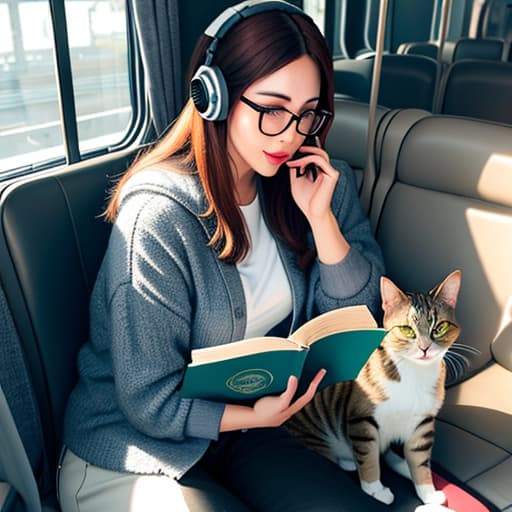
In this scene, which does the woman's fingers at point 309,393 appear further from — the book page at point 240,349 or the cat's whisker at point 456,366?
the cat's whisker at point 456,366

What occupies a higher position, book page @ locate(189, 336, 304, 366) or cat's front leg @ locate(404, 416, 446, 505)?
book page @ locate(189, 336, 304, 366)

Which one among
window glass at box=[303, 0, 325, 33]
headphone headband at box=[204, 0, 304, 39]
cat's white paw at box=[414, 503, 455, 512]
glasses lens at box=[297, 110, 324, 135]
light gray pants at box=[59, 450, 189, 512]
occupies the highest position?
headphone headband at box=[204, 0, 304, 39]

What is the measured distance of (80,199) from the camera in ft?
4.57

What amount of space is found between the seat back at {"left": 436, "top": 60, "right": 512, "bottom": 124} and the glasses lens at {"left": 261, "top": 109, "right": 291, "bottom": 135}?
208cm

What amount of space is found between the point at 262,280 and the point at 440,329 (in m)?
0.39

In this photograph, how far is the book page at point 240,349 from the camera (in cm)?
95

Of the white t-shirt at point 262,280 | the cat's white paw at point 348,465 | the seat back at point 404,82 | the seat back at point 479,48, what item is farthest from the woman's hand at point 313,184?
the seat back at point 479,48

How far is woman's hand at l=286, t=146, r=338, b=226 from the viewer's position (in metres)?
1.30

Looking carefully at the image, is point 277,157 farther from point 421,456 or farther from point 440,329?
point 421,456

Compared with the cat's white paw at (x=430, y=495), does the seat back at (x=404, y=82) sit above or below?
above

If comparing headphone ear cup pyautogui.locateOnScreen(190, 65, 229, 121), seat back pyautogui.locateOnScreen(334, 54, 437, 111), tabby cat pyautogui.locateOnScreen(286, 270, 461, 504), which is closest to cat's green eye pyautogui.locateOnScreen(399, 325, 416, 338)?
tabby cat pyautogui.locateOnScreen(286, 270, 461, 504)

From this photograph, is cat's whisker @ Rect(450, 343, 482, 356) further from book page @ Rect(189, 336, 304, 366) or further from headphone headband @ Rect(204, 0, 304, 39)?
headphone headband @ Rect(204, 0, 304, 39)

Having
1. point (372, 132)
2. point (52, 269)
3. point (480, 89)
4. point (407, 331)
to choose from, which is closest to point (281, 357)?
point (407, 331)

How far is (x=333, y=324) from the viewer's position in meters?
1.04
